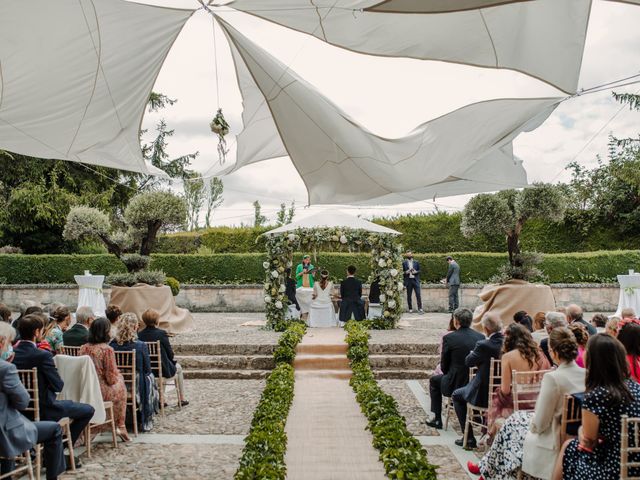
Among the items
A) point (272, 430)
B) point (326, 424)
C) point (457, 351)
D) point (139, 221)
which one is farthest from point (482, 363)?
point (139, 221)

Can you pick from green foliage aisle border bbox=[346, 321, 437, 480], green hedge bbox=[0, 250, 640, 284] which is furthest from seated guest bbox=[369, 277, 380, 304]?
green foliage aisle border bbox=[346, 321, 437, 480]

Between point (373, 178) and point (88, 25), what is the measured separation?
3023mm

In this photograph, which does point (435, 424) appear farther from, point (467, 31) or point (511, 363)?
point (467, 31)

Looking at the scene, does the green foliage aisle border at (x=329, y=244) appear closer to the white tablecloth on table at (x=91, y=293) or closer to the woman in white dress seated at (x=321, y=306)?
the woman in white dress seated at (x=321, y=306)

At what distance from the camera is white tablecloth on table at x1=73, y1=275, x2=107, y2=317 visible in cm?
1361

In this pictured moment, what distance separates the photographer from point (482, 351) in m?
5.52

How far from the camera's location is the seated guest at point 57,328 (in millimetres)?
6098

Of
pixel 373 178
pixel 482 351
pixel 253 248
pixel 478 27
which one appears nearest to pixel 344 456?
pixel 482 351

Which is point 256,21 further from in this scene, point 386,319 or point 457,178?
point 386,319

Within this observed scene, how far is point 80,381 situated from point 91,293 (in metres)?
9.04

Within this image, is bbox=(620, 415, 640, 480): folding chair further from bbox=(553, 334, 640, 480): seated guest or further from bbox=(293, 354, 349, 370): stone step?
bbox=(293, 354, 349, 370): stone step

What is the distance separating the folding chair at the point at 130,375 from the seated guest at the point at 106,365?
173mm

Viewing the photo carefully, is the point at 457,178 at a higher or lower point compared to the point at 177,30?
lower

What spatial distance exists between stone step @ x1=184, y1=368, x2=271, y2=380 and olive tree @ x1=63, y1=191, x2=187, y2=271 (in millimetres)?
4647
